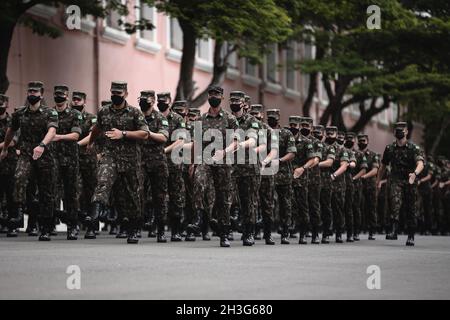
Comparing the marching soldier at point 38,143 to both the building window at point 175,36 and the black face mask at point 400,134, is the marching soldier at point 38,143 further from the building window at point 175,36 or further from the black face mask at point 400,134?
the building window at point 175,36

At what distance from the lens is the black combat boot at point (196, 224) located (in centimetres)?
2098

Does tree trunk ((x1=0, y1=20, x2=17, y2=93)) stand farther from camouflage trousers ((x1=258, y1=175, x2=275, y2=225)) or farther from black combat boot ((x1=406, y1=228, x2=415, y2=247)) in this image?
black combat boot ((x1=406, y1=228, x2=415, y2=247))

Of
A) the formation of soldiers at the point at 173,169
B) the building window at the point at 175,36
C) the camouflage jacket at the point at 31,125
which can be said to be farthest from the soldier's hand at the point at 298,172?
the building window at the point at 175,36

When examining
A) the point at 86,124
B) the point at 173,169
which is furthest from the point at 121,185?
the point at 86,124

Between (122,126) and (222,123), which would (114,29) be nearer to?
(222,123)

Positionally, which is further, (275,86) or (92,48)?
(275,86)

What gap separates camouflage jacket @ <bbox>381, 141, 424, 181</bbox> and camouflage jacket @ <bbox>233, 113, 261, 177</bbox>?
394cm

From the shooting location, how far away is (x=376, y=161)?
2767 cm

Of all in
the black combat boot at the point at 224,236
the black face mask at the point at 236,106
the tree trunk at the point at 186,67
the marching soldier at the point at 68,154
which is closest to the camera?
the black combat boot at the point at 224,236

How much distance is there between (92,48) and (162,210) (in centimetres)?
1755

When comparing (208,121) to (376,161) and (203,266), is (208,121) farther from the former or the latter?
(376,161)
